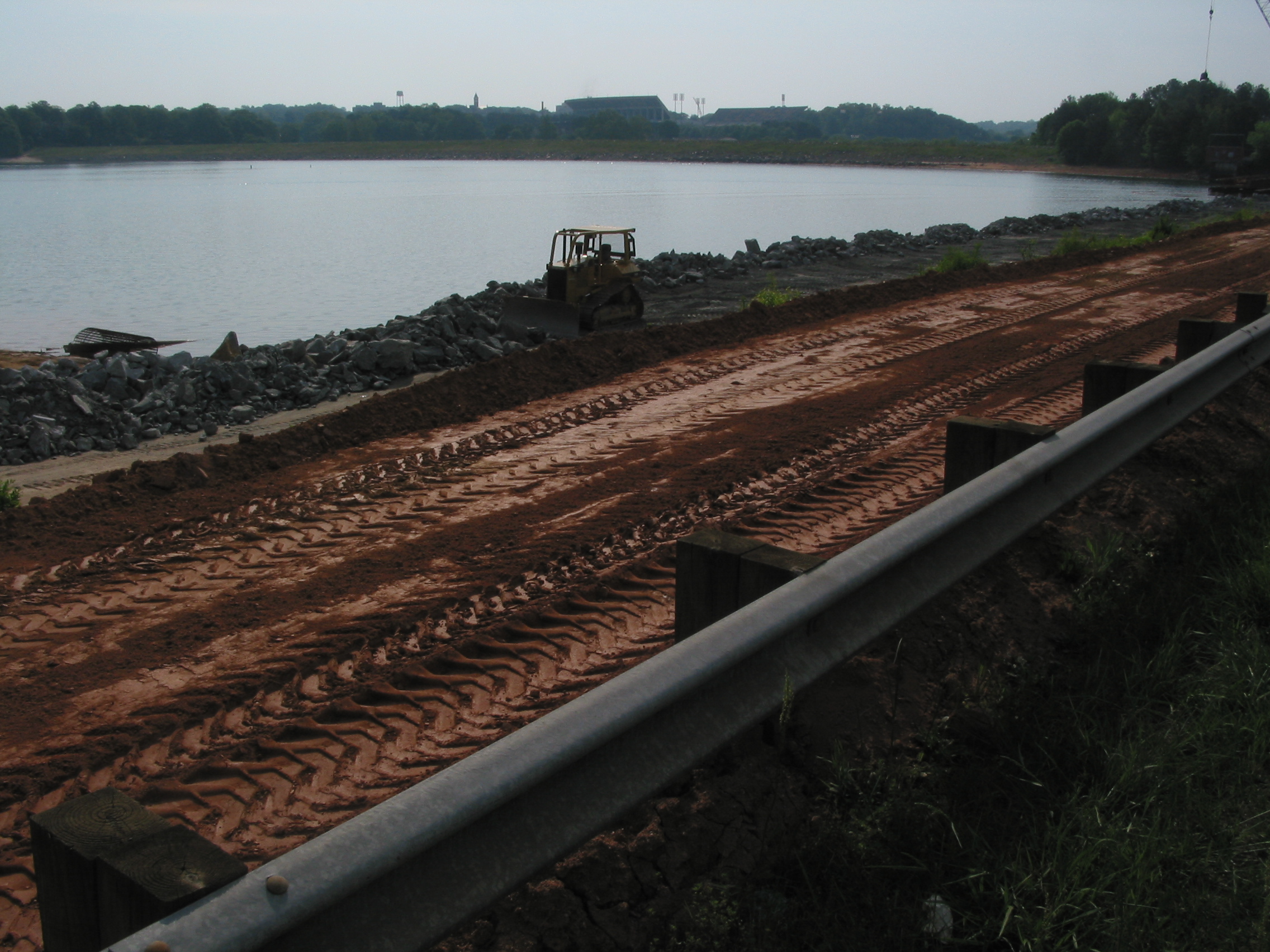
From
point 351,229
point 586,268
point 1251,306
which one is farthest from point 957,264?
point 351,229

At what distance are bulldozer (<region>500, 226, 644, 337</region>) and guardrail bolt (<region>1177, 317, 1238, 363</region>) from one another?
10.5m

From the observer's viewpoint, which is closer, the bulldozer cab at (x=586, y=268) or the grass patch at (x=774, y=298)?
the grass patch at (x=774, y=298)

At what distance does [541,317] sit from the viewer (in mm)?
18219

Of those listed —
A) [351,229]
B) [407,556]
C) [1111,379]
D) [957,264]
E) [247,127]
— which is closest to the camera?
[407,556]

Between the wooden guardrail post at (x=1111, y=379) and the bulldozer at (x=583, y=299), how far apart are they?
37.5ft

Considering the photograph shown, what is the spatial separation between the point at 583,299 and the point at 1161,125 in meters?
111

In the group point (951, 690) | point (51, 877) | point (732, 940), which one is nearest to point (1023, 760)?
point (951, 690)

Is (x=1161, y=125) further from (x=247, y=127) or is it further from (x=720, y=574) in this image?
(x=247, y=127)

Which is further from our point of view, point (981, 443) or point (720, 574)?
point (981, 443)

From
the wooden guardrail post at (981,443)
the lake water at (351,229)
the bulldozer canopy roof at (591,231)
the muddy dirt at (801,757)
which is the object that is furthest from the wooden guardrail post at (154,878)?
the lake water at (351,229)

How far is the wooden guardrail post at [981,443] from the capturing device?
509 centimetres

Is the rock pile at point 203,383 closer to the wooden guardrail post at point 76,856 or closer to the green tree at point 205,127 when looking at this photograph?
the wooden guardrail post at point 76,856

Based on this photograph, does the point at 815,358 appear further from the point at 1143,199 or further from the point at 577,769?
the point at 1143,199

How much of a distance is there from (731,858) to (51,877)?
1834 mm
